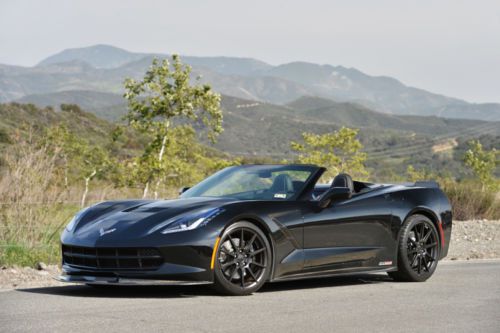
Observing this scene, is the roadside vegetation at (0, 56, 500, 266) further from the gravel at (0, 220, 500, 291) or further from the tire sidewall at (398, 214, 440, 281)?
the tire sidewall at (398, 214, 440, 281)

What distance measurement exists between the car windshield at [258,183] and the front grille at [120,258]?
55.1 inches

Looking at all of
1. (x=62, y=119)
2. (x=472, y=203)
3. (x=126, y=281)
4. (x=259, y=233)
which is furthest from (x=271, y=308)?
(x=62, y=119)

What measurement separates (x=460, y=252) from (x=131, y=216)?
8038 mm

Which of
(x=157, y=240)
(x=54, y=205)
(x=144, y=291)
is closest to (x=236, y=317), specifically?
(x=157, y=240)

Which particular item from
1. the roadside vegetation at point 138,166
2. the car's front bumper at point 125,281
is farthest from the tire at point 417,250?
the roadside vegetation at point 138,166

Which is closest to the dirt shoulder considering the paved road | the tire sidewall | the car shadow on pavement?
the tire sidewall

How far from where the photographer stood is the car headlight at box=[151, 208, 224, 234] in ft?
26.0

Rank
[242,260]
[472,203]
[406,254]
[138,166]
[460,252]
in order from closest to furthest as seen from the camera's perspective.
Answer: [242,260] < [406,254] < [460,252] < [472,203] < [138,166]

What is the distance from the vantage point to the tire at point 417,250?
9.73m

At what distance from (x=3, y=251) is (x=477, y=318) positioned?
656 cm

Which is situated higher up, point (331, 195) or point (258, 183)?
point (258, 183)

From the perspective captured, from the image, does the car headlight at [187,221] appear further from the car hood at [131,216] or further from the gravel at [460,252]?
the gravel at [460,252]

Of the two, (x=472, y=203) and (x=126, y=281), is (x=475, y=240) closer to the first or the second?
(x=472, y=203)

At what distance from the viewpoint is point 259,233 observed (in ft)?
27.2
